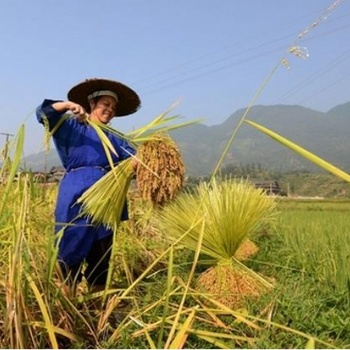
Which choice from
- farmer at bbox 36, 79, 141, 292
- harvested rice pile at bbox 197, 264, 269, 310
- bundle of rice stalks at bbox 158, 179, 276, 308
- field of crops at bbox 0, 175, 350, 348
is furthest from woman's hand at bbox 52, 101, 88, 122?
harvested rice pile at bbox 197, 264, 269, 310

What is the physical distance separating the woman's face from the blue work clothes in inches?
4.2

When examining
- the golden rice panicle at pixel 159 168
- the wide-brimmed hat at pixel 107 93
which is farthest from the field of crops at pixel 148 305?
the wide-brimmed hat at pixel 107 93

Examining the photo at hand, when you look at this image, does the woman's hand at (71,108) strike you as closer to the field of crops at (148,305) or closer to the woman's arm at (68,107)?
the woman's arm at (68,107)

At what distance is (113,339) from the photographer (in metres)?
2.06

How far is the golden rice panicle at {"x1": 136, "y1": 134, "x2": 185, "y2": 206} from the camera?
7.32 feet

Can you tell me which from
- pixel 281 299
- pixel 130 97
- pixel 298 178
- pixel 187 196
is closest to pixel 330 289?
pixel 281 299

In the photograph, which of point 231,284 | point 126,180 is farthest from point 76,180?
point 231,284

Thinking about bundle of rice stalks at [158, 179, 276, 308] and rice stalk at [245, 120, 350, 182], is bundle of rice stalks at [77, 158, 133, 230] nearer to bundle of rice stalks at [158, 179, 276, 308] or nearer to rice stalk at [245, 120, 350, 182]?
bundle of rice stalks at [158, 179, 276, 308]

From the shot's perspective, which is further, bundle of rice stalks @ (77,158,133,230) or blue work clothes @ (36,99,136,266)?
blue work clothes @ (36,99,136,266)

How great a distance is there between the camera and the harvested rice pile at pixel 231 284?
8.52 feet

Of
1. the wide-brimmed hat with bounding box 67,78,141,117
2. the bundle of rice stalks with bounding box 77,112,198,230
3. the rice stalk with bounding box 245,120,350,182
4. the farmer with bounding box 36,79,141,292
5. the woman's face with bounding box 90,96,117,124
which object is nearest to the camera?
the rice stalk with bounding box 245,120,350,182

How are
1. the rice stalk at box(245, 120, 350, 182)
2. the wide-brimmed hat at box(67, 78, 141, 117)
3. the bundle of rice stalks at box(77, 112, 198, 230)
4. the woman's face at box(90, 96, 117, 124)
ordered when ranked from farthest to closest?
the wide-brimmed hat at box(67, 78, 141, 117) < the woman's face at box(90, 96, 117, 124) < the bundle of rice stalks at box(77, 112, 198, 230) < the rice stalk at box(245, 120, 350, 182)

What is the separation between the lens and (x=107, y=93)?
2.70 meters

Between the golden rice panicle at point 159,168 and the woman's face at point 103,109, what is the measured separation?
1.40 ft
